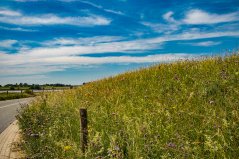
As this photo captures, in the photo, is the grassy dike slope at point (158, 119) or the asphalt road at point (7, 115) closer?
the grassy dike slope at point (158, 119)

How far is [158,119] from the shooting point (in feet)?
31.4

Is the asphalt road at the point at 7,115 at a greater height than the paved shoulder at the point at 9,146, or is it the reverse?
the asphalt road at the point at 7,115

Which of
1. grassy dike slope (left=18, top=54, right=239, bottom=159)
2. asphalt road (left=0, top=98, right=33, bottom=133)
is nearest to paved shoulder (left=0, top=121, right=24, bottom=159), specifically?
grassy dike slope (left=18, top=54, right=239, bottom=159)

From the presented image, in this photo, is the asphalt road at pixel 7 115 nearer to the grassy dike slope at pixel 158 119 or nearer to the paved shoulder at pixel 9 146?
the paved shoulder at pixel 9 146

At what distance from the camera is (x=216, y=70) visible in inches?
568

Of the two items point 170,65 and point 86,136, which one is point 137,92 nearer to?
point 170,65

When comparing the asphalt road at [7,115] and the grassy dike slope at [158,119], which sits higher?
the grassy dike slope at [158,119]

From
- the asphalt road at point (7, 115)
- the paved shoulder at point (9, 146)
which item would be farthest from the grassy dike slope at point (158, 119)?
the asphalt road at point (7, 115)

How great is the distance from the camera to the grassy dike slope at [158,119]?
6936 mm

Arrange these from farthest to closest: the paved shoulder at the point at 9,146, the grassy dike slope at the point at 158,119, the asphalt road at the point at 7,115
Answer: the asphalt road at the point at 7,115, the paved shoulder at the point at 9,146, the grassy dike slope at the point at 158,119

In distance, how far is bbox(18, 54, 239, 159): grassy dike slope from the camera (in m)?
6.94

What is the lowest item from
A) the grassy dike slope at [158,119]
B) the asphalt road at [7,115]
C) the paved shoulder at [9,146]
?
the paved shoulder at [9,146]

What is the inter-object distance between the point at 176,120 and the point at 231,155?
8.22ft

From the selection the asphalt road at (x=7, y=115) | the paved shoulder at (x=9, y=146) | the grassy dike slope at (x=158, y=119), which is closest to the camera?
the grassy dike slope at (x=158, y=119)
